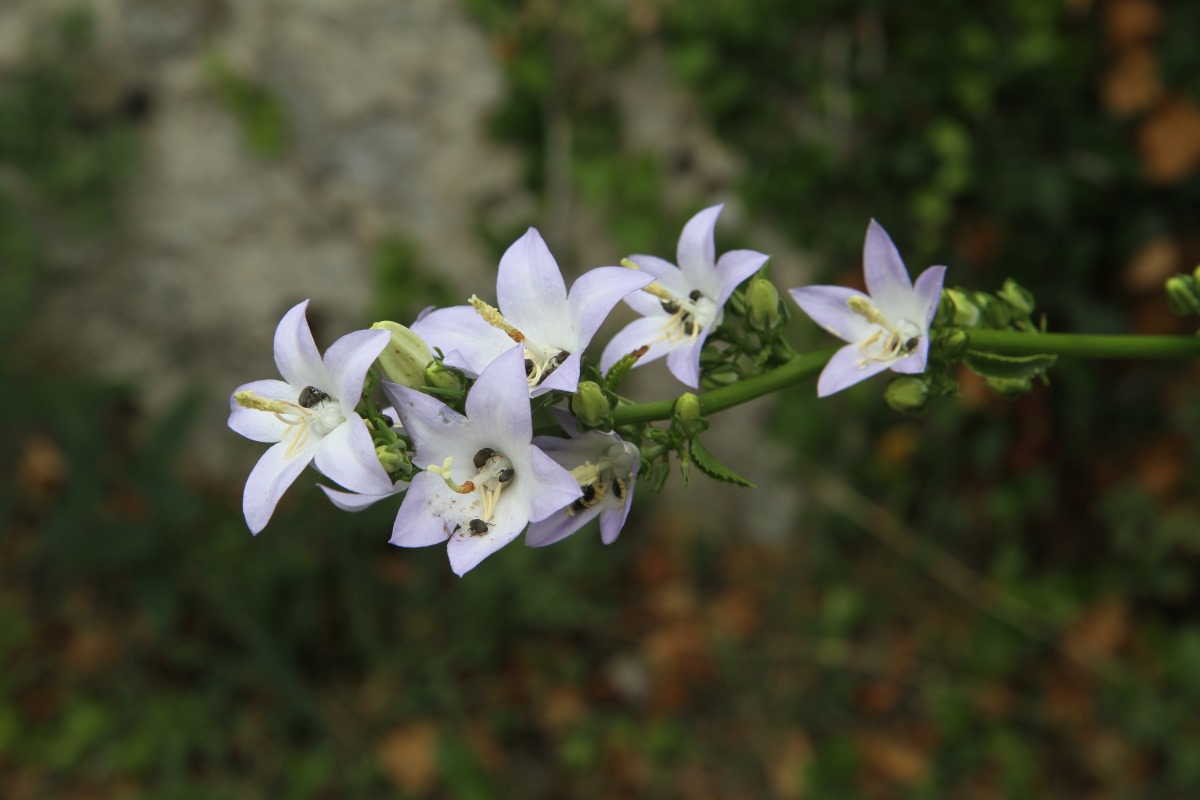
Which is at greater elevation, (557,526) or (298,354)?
(298,354)

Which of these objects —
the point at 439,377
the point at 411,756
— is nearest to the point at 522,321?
the point at 439,377

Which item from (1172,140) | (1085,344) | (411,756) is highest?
(1085,344)

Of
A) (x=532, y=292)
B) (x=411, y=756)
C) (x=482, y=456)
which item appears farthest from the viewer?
(x=411, y=756)

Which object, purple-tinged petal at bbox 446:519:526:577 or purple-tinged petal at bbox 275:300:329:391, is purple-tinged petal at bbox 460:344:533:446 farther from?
purple-tinged petal at bbox 275:300:329:391

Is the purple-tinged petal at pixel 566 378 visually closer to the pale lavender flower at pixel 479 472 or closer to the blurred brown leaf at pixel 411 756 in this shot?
the pale lavender flower at pixel 479 472

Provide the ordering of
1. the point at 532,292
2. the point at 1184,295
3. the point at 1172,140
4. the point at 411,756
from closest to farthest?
the point at 532,292 < the point at 1184,295 < the point at 1172,140 < the point at 411,756

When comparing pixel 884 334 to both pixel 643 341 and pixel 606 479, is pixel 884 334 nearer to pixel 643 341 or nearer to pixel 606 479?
pixel 643 341

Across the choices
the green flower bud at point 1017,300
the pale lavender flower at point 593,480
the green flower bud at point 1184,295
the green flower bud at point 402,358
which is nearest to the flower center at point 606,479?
the pale lavender flower at point 593,480
